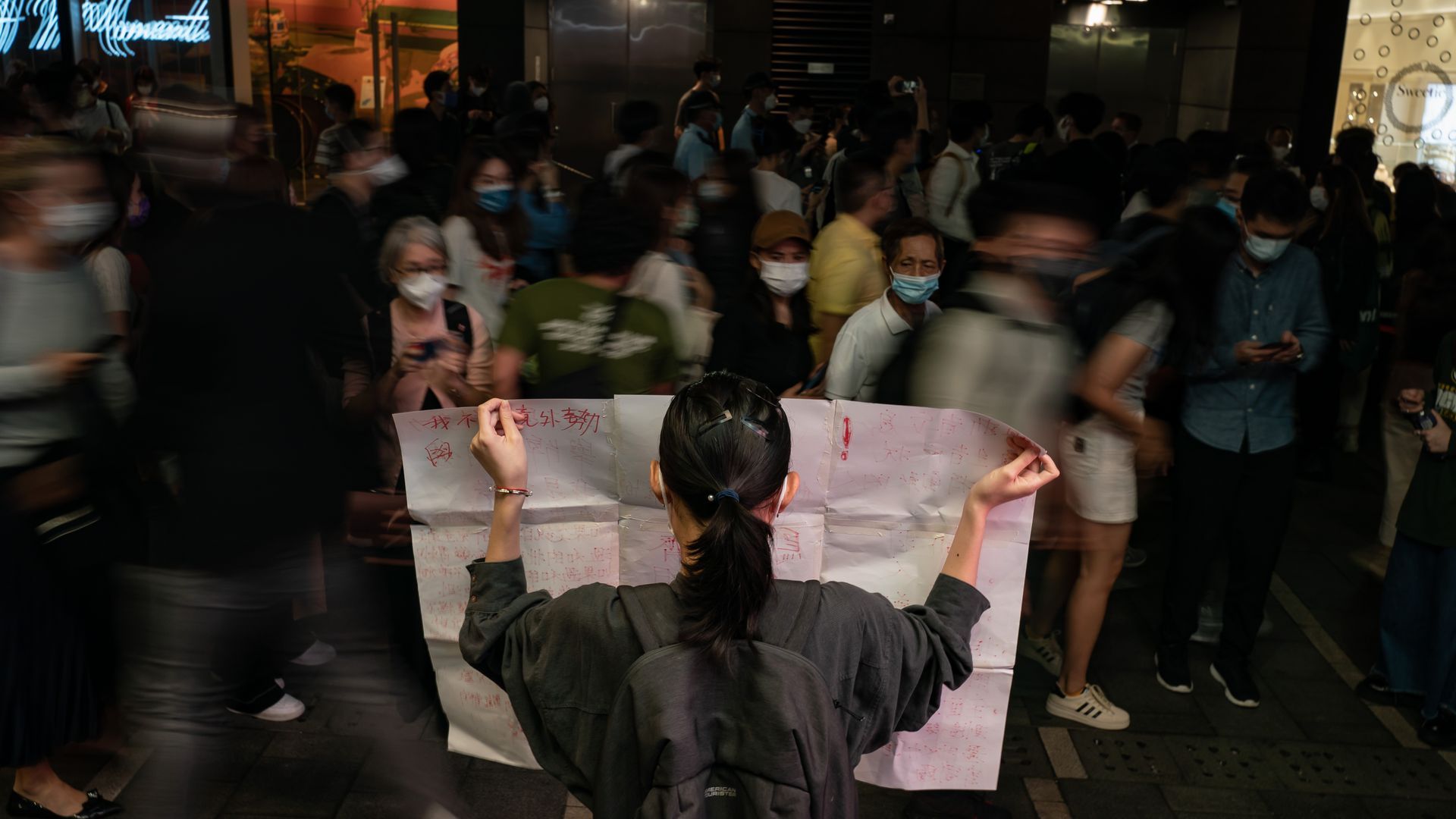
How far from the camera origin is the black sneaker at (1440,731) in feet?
14.5

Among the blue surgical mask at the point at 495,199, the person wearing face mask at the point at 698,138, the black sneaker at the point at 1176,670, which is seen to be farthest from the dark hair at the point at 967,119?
the black sneaker at the point at 1176,670

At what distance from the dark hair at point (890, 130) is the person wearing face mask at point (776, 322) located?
284 centimetres

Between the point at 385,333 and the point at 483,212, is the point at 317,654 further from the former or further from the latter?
the point at 483,212

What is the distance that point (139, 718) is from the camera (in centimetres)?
299

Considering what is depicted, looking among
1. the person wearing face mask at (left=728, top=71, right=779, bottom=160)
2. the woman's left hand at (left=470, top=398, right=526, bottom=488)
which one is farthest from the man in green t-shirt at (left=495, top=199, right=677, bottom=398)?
the person wearing face mask at (left=728, top=71, right=779, bottom=160)

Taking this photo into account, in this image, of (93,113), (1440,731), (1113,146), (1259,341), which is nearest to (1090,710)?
(1440,731)

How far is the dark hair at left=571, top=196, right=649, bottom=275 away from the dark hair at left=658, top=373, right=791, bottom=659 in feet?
5.57

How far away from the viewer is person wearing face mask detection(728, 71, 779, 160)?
8.95 metres

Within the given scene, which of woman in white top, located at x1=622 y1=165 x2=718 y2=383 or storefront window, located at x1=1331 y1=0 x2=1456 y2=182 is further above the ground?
storefront window, located at x1=1331 y1=0 x2=1456 y2=182

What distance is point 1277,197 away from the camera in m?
4.26

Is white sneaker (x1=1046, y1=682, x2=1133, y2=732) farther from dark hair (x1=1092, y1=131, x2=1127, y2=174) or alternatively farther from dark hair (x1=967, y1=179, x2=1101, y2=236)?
dark hair (x1=1092, y1=131, x2=1127, y2=174)

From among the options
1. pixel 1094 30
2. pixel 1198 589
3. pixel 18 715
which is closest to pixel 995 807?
pixel 1198 589

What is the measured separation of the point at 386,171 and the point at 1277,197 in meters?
3.75

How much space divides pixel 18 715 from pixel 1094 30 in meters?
15.8
